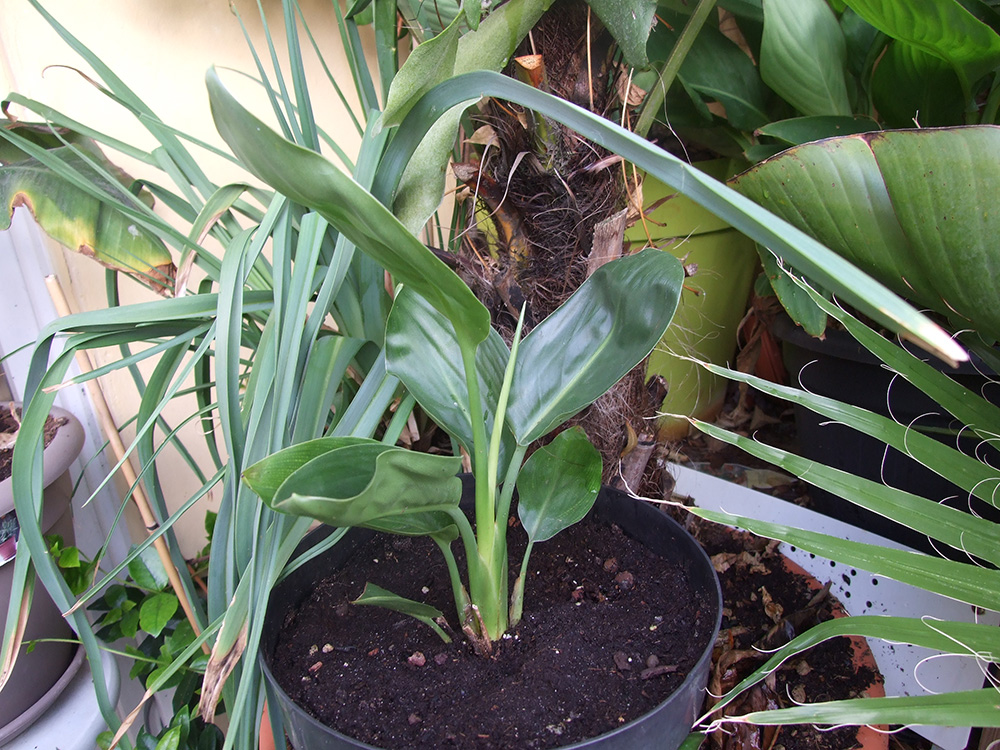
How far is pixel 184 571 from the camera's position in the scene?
27.7 inches

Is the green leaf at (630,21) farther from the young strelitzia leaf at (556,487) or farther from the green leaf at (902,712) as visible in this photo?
the green leaf at (902,712)

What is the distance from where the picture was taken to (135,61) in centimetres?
86

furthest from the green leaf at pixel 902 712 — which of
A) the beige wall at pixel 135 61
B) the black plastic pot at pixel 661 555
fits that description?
the beige wall at pixel 135 61

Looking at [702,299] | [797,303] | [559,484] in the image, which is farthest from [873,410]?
[559,484]

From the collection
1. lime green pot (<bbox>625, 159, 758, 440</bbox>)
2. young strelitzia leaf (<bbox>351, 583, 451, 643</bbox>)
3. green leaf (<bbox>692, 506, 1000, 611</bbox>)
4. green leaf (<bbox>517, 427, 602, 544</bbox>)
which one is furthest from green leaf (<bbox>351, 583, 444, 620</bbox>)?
lime green pot (<bbox>625, 159, 758, 440</bbox>)

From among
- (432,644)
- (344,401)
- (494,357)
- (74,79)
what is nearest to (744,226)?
(494,357)

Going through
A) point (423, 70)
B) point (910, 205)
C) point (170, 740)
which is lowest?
point (170, 740)

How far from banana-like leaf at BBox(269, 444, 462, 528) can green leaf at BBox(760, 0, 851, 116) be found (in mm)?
636

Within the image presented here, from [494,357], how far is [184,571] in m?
0.45

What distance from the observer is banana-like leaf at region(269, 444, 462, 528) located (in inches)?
12.1

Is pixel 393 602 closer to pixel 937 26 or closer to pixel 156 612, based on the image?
pixel 156 612

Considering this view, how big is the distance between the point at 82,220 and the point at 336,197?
580mm

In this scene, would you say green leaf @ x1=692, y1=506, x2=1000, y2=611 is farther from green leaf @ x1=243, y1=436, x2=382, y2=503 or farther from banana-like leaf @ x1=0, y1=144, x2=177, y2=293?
banana-like leaf @ x1=0, y1=144, x2=177, y2=293

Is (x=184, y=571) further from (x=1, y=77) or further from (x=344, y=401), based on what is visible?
(x=1, y=77)
